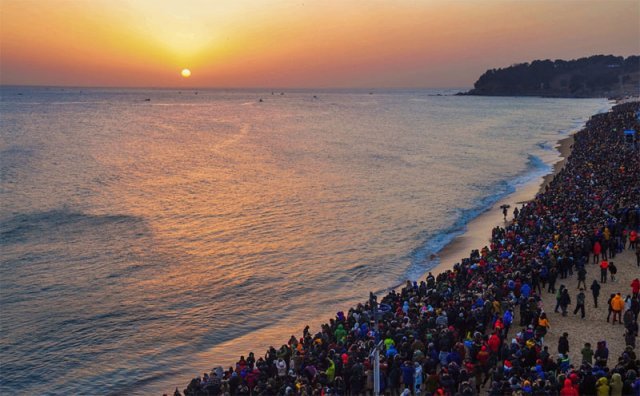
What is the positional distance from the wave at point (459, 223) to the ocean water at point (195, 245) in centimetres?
20

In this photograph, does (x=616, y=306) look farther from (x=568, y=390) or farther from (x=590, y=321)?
(x=568, y=390)

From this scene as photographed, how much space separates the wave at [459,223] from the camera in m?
27.5

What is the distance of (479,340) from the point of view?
13703 mm

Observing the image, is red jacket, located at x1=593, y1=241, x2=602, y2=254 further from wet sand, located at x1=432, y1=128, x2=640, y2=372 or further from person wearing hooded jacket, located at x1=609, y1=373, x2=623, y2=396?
person wearing hooded jacket, located at x1=609, y1=373, x2=623, y2=396

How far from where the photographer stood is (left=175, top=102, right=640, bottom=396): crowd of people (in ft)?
39.0

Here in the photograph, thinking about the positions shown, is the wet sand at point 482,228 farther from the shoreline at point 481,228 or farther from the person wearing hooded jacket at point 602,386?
the person wearing hooded jacket at point 602,386

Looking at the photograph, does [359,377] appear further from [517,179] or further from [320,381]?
[517,179]

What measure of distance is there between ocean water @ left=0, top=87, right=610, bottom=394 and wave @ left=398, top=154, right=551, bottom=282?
0.20 metres

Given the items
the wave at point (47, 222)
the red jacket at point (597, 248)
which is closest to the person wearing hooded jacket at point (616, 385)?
the red jacket at point (597, 248)

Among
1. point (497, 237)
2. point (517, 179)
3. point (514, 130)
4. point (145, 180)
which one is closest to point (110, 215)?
point (145, 180)

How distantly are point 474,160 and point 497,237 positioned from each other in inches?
1591

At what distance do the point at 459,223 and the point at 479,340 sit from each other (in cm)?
2245

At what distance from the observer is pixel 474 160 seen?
214 ft

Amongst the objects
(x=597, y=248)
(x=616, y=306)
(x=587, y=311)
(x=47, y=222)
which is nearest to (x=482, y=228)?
(x=597, y=248)
